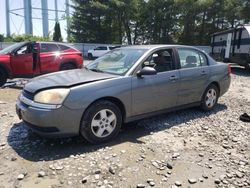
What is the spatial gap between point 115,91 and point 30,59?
18.9 feet

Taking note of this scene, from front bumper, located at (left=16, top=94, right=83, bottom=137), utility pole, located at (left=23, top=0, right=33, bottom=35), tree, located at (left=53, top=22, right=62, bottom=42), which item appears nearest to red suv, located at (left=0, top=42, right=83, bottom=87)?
front bumper, located at (left=16, top=94, right=83, bottom=137)

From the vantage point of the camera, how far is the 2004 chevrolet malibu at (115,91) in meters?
4.07

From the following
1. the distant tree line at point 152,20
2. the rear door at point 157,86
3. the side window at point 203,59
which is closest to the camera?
the rear door at point 157,86

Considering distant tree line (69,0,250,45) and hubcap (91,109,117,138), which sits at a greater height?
distant tree line (69,0,250,45)

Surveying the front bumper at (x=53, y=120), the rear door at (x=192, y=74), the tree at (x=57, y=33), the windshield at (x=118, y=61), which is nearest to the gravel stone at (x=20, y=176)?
the front bumper at (x=53, y=120)

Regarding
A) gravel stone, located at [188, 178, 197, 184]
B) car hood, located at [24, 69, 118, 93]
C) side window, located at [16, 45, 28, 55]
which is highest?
side window, located at [16, 45, 28, 55]

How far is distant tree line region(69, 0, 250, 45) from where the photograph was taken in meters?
37.3

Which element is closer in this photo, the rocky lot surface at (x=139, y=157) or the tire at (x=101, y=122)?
the rocky lot surface at (x=139, y=157)

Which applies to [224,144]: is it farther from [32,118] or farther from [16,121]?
[16,121]

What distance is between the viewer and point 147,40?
41906mm

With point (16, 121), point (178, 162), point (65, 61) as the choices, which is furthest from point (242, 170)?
point (65, 61)

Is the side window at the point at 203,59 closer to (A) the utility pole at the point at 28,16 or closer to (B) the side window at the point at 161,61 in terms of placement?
(B) the side window at the point at 161,61

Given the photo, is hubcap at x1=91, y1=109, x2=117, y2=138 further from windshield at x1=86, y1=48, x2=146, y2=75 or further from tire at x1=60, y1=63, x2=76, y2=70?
tire at x1=60, y1=63, x2=76, y2=70

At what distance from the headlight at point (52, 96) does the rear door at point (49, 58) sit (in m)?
5.65
